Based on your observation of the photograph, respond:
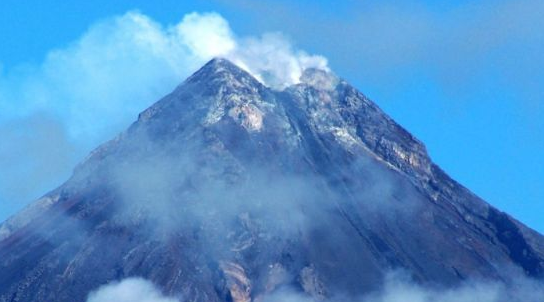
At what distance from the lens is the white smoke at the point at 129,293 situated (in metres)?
154

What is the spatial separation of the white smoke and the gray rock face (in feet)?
3.73

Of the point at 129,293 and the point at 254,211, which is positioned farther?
the point at 254,211

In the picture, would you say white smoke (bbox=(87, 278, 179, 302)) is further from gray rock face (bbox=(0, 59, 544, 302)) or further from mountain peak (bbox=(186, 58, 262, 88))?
mountain peak (bbox=(186, 58, 262, 88))

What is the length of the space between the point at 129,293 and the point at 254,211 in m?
19.8

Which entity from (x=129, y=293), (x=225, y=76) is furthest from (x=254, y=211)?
(x=225, y=76)

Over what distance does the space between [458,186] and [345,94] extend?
772 inches

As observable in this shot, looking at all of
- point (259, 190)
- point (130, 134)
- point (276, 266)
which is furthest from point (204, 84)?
point (276, 266)

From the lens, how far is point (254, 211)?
169 meters

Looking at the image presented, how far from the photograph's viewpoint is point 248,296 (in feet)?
519

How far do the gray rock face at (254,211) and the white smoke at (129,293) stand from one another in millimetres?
1137

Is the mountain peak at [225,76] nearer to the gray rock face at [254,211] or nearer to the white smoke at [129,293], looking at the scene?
the gray rock face at [254,211]

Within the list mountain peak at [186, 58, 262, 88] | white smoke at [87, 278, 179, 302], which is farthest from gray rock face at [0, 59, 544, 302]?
white smoke at [87, 278, 179, 302]

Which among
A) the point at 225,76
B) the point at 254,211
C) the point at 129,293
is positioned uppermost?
the point at 225,76

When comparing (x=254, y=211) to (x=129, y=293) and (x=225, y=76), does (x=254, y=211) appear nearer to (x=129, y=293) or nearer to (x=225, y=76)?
(x=129, y=293)
